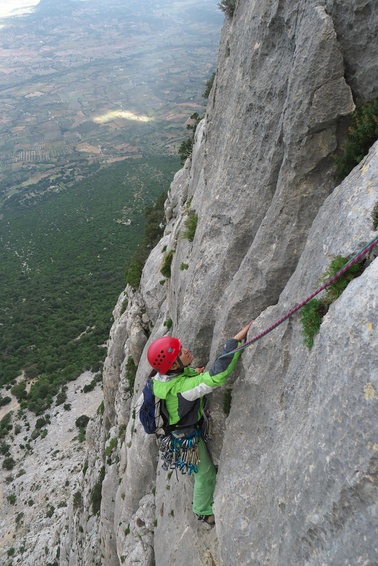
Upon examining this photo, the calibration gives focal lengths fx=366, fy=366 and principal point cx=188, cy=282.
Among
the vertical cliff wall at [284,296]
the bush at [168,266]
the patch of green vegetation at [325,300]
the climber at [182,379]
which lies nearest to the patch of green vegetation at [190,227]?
the vertical cliff wall at [284,296]

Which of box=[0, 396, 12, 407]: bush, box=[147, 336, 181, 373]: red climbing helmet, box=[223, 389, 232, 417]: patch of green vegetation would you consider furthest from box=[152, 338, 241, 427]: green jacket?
box=[0, 396, 12, 407]: bush

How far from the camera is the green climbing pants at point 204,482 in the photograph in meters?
8.89

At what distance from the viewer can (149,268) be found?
2072 centimetres

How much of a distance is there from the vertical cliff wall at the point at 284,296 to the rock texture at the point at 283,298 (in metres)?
0.03

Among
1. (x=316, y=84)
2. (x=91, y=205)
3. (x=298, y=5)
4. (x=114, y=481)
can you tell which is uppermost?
(x=298, y=5)

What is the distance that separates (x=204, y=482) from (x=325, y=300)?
5.90m

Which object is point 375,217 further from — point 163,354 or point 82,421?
point 82,421

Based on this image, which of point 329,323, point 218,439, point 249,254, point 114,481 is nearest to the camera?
point 329,323

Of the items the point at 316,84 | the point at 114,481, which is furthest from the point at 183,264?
A: the point at 114,481

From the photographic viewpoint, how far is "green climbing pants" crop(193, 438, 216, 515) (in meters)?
8.89

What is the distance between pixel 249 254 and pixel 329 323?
11.2ft

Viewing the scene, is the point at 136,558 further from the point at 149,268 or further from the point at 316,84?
the point at 316,84

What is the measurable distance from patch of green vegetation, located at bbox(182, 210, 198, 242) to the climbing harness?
6597 mm

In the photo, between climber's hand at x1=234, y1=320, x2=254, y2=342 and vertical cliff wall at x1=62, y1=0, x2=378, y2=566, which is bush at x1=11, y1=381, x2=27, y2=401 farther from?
climber's hand at x1=234, y1=320, x2=254, y2=342
